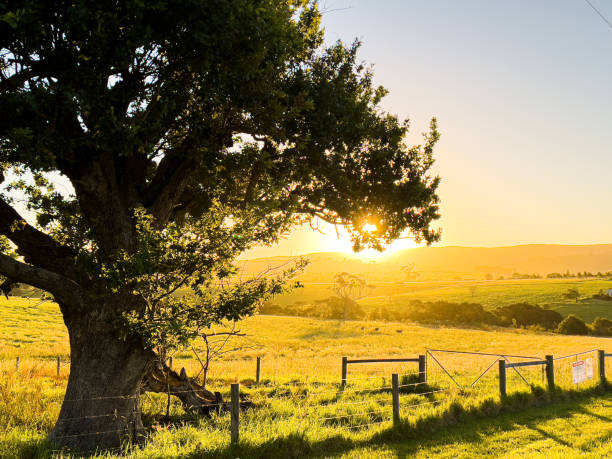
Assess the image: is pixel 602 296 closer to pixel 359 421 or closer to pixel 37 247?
pixel 359 421

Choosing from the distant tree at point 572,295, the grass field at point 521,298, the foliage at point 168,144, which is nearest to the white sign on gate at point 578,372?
the foliage at point 168,144

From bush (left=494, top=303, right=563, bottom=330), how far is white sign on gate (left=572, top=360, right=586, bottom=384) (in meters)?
59.3

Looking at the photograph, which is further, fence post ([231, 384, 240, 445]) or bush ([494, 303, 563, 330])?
bush ([494, 303, 563, 330])

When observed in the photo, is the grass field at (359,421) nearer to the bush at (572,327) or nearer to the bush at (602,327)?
the bush at (572,327)

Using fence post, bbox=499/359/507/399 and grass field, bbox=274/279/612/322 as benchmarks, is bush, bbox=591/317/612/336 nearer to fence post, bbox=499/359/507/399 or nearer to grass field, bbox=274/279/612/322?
grass field, bbox=274/279/612/322

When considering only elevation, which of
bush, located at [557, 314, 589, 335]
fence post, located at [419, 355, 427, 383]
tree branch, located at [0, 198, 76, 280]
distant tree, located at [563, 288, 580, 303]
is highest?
tree branch, located at [0, 198, 76, 280]

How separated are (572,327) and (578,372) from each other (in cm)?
5680

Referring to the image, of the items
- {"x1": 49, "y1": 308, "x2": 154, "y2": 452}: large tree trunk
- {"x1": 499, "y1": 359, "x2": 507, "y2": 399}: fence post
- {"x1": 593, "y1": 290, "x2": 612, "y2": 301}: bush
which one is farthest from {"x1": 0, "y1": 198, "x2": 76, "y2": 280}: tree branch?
{"x1": 593, "y1": 290, "x2": 612, "y2": 301}: bush

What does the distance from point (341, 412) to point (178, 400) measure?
18.2 ft

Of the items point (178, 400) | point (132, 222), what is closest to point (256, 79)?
point (132, 222)

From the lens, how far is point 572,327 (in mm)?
64250

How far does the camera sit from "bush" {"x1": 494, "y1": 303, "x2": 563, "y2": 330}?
7100 centimetres

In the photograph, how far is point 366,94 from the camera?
1459 cm

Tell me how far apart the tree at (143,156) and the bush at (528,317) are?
230 feet
